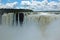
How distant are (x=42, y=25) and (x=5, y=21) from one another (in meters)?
0.39

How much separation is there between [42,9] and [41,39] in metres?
0.31

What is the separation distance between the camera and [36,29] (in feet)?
3.51

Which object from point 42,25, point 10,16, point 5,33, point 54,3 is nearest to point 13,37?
point 5,33

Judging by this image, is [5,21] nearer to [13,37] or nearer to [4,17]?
[4,17]

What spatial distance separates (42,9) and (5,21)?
404mm

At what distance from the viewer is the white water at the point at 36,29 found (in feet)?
3.47

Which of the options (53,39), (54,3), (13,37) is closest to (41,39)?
(53,39)

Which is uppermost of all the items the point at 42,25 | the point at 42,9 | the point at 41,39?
the point at 42,9

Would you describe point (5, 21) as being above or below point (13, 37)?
above

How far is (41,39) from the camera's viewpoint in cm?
107

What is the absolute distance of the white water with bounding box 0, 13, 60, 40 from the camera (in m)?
1.06

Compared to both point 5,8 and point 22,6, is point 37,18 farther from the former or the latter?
point 5,8

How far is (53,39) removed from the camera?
42.0 inches

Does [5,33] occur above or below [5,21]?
below
